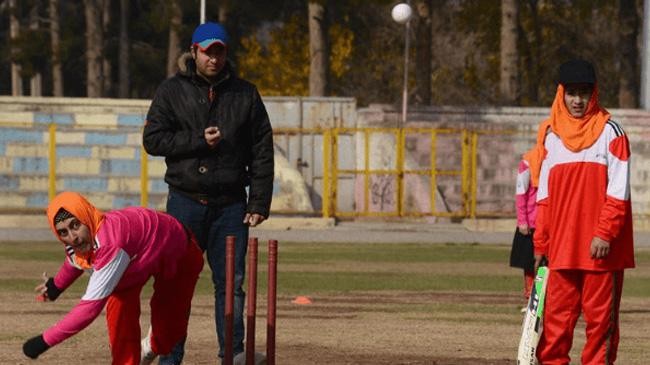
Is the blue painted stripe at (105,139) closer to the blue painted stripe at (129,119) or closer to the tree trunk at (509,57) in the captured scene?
the blue painted stripe at (129,119)

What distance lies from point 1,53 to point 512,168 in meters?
33.9

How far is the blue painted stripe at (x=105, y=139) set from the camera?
3844cm

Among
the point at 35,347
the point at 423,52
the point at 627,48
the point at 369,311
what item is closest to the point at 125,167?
the point at 423,52

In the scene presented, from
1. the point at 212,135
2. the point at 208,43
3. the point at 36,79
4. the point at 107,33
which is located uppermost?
the point at 107,33

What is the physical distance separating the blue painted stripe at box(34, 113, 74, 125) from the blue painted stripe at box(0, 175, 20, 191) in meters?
1.37

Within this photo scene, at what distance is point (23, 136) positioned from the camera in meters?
38.8

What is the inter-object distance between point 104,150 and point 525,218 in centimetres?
2339

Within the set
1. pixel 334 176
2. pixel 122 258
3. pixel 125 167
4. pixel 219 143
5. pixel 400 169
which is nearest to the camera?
pixel 122 258

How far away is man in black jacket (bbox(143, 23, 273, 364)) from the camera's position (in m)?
11.3

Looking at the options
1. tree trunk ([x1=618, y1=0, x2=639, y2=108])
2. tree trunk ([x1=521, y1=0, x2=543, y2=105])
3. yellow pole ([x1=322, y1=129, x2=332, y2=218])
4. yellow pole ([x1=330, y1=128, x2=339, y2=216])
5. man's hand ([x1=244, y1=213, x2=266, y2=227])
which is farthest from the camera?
tree trunk ([x1=521, y1=0, x2=543, y2=105])

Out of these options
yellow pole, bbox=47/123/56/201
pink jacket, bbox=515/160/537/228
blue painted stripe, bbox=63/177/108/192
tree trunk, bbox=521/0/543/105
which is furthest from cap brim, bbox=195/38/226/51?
tree trunk, bbox=521/0/543/105

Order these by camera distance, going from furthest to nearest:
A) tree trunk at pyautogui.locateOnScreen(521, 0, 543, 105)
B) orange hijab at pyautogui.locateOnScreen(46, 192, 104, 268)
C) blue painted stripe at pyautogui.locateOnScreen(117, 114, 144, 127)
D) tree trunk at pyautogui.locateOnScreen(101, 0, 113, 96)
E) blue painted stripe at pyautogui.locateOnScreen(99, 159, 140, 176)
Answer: tree trunk at pyautogui.locateOnScreen(101, 0, 113, 96) < tree trunk at pyautogui.locateOnScreen(521, 0, 543, 105) < blue painted stripe at pyautogui.locateOnScreen(117, 114, 144, 127) < blue painted stripe at pyautogui.locateOnScreen(99, 159, 140, 176) < orange hijab at pyautogui.locateOnScreen(46, 192, 104, 268)

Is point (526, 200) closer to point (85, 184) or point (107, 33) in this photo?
point (85, 184)

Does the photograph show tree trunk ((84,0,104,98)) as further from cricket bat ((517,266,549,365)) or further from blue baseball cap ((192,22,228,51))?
cricket bat ((517,266,549,365))
